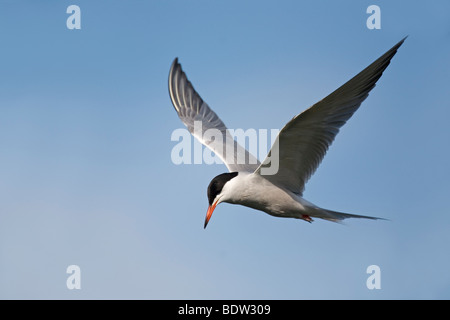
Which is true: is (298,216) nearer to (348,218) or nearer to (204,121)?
(348,218)

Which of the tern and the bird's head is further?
the bird's head

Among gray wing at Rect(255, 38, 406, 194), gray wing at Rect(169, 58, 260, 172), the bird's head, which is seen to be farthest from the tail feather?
→ gray wing at Rect(169, 58, 260, 172)

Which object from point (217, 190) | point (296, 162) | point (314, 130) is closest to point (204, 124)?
point (217, 190)

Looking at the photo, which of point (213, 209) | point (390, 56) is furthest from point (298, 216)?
point (390, 56)

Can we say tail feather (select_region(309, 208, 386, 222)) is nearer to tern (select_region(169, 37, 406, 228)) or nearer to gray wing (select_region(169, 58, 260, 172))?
tern (select_region(169, 37, 406, 228))

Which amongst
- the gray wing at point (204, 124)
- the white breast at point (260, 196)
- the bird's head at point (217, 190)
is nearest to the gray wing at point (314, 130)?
the white breast at point (260, 196)

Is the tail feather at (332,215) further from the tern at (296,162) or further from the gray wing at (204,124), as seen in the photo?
the gray wing at (204,124)

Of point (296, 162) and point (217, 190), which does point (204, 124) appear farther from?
point (296, 162)
